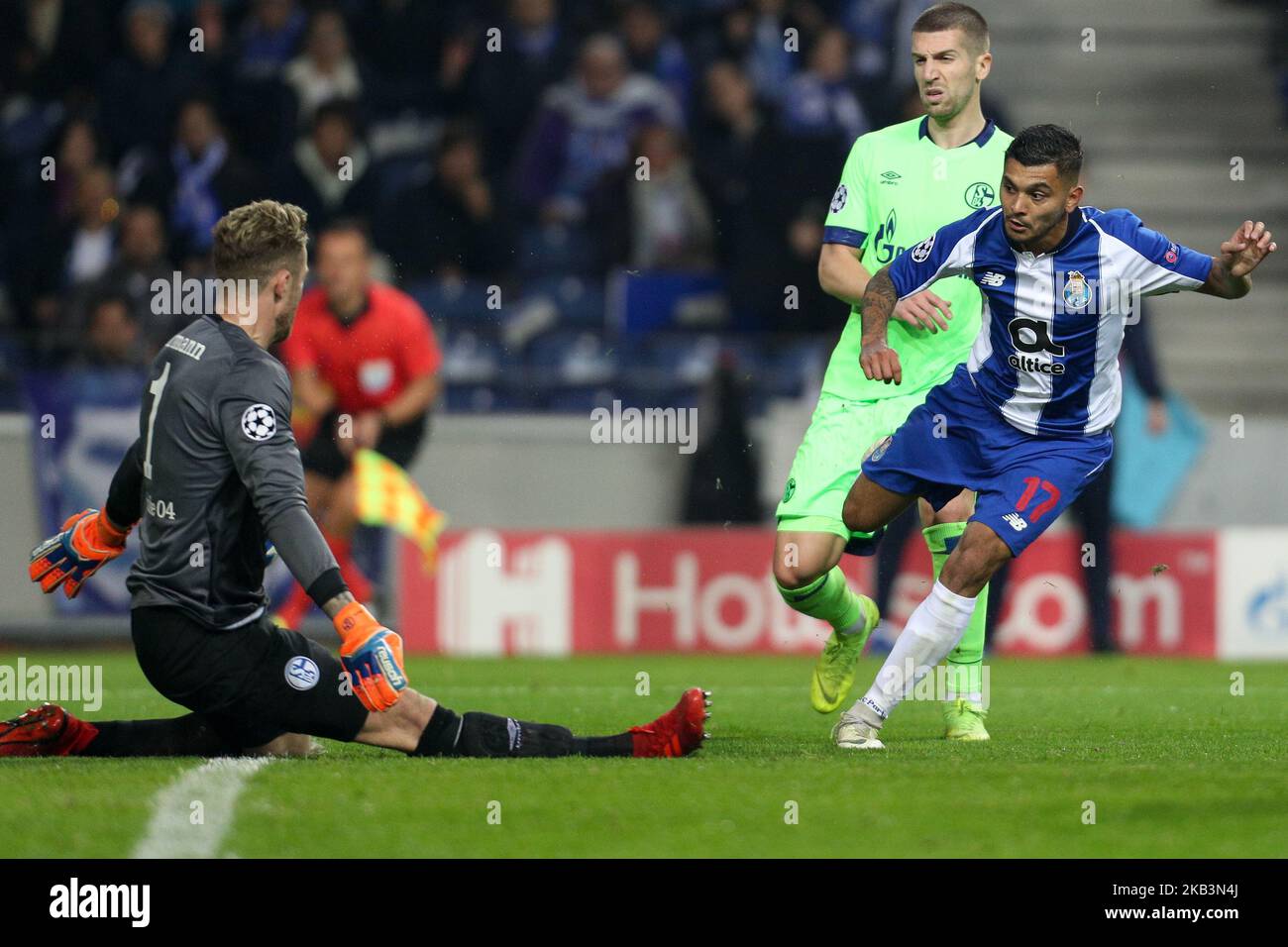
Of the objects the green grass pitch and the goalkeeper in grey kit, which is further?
the goalkeeper in grey kit

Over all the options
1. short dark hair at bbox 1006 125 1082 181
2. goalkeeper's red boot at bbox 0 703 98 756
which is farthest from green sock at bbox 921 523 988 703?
goalkeeper's red boot at bbox 0 703 98 756

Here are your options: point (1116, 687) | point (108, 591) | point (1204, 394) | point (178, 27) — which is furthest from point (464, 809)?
point (178, 27)

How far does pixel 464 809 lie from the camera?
467cm

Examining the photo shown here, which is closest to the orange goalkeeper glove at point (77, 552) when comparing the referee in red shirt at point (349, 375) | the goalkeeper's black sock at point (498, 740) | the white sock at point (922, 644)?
the goalkeeper's black sock at point (498, 740)

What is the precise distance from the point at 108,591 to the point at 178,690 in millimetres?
6508

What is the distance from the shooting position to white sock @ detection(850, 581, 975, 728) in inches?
236

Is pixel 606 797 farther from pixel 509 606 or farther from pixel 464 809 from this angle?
pixel 509 606

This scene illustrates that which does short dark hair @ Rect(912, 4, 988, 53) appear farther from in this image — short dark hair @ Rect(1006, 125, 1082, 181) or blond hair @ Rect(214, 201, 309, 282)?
blond hair @ Rect(214, 201, 309, 282)

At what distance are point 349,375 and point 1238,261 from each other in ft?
20.6

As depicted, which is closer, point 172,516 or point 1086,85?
point 172,516

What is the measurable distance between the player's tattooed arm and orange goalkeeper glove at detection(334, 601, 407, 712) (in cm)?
195

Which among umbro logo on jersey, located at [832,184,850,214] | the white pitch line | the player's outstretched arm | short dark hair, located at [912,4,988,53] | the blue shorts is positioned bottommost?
the white pitch line

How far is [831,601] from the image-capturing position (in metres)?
6.80

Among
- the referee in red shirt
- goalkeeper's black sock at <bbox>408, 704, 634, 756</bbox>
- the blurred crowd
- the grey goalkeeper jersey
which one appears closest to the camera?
the grey goalkeeper jersey
